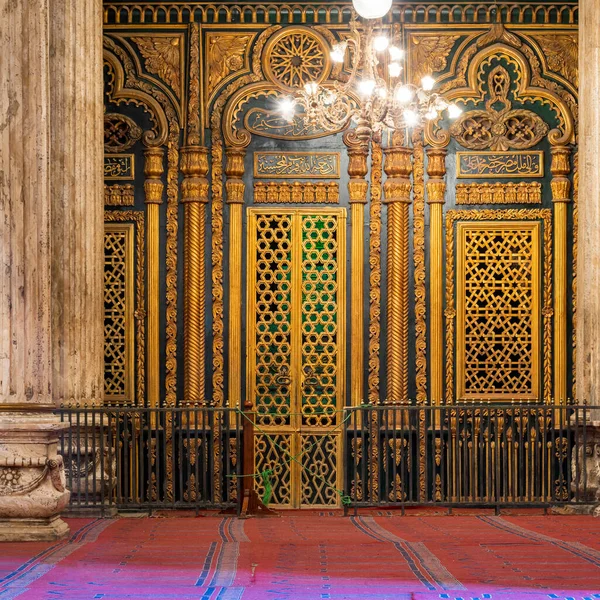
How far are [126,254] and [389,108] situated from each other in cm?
285

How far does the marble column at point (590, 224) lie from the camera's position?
936cm

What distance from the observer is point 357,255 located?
1123 cm

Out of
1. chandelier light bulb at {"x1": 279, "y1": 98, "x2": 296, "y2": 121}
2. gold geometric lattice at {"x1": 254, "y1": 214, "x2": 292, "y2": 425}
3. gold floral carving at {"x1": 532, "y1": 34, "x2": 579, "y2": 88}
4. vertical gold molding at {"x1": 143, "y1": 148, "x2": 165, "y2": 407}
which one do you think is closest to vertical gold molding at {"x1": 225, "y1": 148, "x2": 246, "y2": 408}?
gold geometric lattice at {"x1": 254, "y1": 214, "x2": 292, "y2": 425}

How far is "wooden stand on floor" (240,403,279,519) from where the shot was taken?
9.04m

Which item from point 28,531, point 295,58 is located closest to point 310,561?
point 28,531

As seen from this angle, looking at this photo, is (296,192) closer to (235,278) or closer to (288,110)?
(288,110)

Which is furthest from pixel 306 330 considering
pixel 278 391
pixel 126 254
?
pixel 126 254

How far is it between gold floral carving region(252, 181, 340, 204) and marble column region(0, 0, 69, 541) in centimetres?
382

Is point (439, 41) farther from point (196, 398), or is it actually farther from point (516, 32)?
point (196, 398)

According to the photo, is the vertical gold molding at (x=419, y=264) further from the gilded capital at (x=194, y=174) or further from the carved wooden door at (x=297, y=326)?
the gilded capital at (x=194, y=174)

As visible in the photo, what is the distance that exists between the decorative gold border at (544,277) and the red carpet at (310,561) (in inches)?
107

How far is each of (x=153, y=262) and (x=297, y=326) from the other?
4.78 feet

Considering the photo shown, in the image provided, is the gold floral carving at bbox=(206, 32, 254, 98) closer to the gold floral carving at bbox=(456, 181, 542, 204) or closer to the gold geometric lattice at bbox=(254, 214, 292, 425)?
the gold geometric lattice at bbox=(254, 214, 292, 425)

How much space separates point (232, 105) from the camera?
37.1 feet
